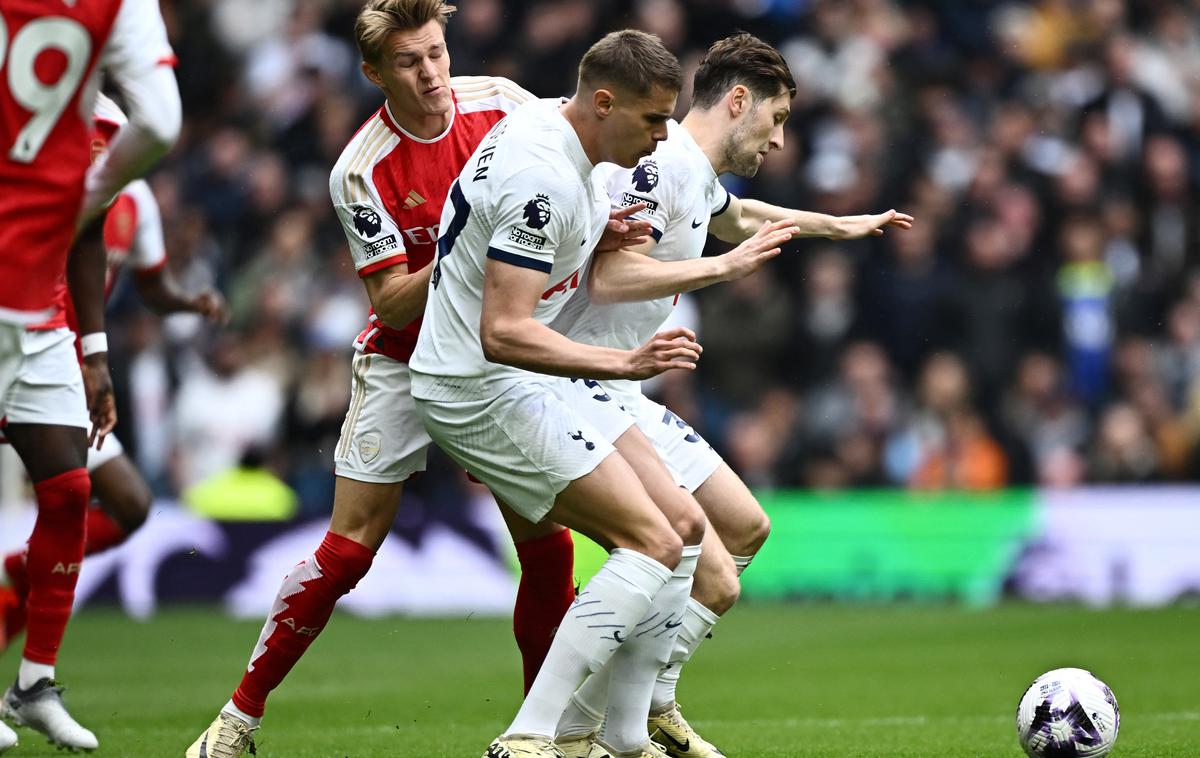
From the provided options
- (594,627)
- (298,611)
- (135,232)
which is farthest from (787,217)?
(135,232)

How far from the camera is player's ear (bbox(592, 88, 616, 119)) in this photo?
18.3ft

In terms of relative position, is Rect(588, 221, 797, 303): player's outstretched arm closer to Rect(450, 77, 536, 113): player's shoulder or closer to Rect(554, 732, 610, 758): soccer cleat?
Rect(450, 77, 536, 113): player's shoulder

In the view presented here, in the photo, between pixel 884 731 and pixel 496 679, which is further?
pixel 496 679

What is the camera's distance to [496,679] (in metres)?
10.0

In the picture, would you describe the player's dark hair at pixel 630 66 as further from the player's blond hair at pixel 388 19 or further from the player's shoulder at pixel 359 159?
the player's shoulder at pixel 359 159

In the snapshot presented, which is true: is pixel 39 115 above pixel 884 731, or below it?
above

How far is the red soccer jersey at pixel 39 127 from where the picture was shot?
4918 mm

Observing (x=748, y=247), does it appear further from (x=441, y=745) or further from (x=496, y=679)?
(x=496, y=679)

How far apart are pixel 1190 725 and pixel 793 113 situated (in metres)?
9.71

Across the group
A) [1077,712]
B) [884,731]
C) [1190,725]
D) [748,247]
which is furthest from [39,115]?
[1190,725]

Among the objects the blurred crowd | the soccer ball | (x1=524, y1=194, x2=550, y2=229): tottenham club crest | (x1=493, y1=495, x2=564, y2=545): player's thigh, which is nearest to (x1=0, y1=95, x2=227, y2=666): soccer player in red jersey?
(x1=493, y1=495, x2=564, y2=545): player's thigh

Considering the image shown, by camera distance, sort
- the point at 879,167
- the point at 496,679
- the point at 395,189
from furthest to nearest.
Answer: the point at 879,167 < the point at 496,679 < the point at 395,189

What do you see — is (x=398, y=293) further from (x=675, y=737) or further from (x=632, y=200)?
(x=675, y=737)

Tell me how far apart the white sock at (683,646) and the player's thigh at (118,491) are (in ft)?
10.2
